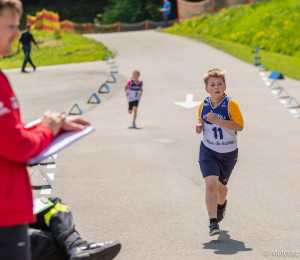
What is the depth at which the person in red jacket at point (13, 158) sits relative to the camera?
90.7 inches

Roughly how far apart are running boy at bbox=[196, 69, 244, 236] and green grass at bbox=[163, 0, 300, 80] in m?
17.2

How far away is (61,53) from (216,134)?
25661mm

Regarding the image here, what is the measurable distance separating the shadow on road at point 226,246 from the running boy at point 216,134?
0.72 ft

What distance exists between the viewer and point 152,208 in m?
6.21

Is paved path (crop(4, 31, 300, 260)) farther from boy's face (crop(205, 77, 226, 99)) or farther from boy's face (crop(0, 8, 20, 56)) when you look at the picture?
boy's face (crop(0, 8, 20, 56))

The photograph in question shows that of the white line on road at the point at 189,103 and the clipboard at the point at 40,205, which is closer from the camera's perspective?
the clipboard at the point at 40,205

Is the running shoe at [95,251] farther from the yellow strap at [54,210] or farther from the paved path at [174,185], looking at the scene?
the paved path at [174,185]

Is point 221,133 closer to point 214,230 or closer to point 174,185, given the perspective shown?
point 214,230

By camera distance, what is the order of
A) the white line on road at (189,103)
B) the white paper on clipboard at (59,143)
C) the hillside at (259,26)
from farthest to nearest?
the hillside at (259,26) → the white line on road at (189,103) → the white paper on clipboard at (59,143)

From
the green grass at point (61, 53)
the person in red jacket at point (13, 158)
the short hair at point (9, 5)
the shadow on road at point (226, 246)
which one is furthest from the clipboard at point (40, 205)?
the green grass at point (61, 53)

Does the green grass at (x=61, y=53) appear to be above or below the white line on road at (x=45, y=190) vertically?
above

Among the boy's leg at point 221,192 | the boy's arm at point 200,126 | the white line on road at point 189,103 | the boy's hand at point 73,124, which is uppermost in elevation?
the boy's hand at point 73,124

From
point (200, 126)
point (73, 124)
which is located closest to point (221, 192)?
point (200, 126)

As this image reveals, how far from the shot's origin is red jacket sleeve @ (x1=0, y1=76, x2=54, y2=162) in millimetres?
2287
